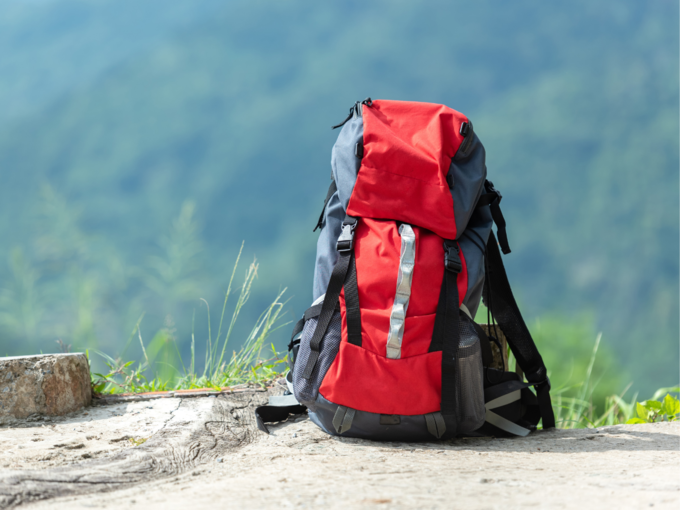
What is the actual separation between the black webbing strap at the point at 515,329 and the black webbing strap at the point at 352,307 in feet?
1.88

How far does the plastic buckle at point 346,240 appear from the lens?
174cm

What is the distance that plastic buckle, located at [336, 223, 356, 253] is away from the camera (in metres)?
1.74

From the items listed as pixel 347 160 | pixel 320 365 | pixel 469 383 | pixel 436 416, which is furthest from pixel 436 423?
pixel 347 160

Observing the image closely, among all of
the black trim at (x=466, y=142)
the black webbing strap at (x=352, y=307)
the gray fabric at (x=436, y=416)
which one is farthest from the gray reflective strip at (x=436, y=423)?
the black trim at (x=466, y=142)

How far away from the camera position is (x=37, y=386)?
2.08 m

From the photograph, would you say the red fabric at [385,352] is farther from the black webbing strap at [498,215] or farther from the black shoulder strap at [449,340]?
the black webbing strap at [498,215]

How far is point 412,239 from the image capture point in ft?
5.62

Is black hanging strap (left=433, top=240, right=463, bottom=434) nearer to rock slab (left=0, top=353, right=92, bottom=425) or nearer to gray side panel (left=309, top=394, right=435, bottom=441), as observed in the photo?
gray side panel (left=309, top=394, right=435, bottom=441)

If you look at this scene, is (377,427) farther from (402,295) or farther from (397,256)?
(397,256)

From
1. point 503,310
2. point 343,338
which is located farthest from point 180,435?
point 503,310

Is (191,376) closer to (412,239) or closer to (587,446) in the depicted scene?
(412,239)

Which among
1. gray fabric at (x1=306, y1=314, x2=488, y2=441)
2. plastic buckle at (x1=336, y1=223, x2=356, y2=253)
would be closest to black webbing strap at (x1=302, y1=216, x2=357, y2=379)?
plastic buckle at (x1=336, y1=223, x2=356, y2=253)

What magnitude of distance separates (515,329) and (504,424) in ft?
1.20

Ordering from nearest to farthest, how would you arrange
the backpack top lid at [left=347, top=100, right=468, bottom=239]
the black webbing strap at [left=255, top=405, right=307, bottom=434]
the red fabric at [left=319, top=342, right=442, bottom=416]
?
the red fabric at [left=319, top=342, right=442, bottom=416] < the backpack top lid at [left=347, top=100, right=468, bottom=239] < the black webbing strap at [left=255, top=405, right=307, bottom=434]
